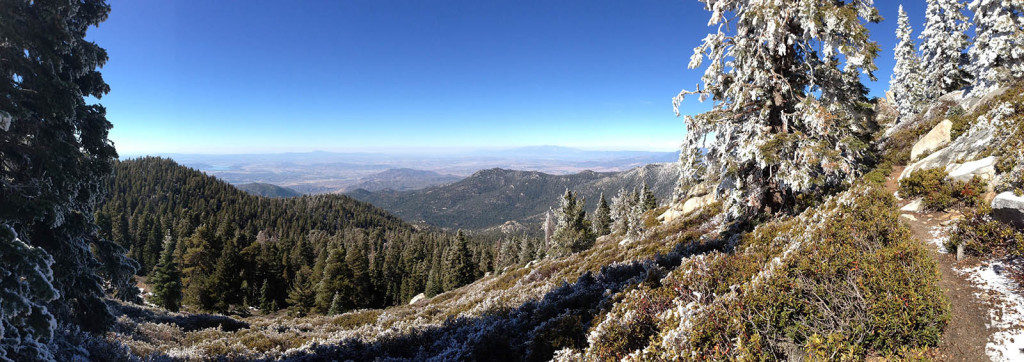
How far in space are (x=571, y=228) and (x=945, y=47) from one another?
43.0 meters

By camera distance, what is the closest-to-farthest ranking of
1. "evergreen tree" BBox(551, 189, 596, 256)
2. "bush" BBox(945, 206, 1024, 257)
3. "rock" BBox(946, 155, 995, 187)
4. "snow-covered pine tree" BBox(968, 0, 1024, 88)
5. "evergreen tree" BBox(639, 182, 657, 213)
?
"bush" BBox(945, 206, 1024, 257) < "rock" BBox(946, 155, 995, 187) < "snow-covered pine tree" BBox(968, 0, 1024, 88) < "evergreen tree" BBox(551, 189, 596, 256) < "evergreen tree" BBox(639, 182, 657, 213)

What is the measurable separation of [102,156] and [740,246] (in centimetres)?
1806

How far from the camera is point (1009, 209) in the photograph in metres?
6.70

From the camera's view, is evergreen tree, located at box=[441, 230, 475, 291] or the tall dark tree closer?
the tall dark tree

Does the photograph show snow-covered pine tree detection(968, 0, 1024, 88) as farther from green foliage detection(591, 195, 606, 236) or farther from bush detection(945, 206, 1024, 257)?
green foliage detection(591, 195, 606, 236)

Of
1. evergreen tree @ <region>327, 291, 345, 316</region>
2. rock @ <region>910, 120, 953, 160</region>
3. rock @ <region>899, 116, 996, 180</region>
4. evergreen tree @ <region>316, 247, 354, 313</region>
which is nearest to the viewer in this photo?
rock @ <region>899, 116, 996, 180</region>

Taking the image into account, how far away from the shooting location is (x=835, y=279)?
567 centimetres

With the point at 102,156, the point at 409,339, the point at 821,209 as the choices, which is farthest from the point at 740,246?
the point at 102,156

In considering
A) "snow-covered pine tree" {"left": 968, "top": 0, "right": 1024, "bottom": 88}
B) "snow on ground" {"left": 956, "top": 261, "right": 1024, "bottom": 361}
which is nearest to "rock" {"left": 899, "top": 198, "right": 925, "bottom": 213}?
"snow on ground" {"left": 956, "top": 261, "right": 1024, "bottom": 361}

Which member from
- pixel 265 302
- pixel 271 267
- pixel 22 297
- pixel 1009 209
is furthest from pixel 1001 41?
pixel 271 267

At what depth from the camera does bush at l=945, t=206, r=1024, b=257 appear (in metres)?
6.22

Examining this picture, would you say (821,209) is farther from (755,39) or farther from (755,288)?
(755,288)

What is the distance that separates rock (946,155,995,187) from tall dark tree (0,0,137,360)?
1965 cm

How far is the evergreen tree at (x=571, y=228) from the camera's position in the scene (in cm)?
3912
